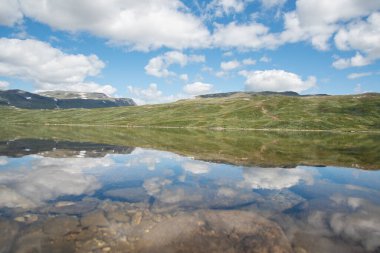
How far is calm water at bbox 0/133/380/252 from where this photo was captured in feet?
56.0

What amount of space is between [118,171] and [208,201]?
50.2 ft

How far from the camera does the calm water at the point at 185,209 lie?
56.0 ft

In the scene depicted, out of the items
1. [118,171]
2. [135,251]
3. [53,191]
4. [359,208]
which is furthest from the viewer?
[118,171]

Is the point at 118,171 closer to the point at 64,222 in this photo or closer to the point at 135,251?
the point at 64,222

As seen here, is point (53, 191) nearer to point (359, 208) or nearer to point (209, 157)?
point (359, 208)

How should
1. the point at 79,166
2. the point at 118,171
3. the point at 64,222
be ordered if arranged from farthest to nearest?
the point at 79,166
the point at 118,171
the point at 64,222

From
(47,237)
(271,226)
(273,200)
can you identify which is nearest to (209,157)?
(273,200)

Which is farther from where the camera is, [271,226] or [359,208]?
[359,208]

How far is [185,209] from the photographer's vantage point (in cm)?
2291

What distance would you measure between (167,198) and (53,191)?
29.9ft

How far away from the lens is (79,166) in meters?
40.1

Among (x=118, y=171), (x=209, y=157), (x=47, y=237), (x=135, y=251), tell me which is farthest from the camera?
(x=209, y=157)

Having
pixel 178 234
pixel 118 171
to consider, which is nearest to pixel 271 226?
pixel 178 234

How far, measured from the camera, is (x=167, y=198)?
1013 inches
